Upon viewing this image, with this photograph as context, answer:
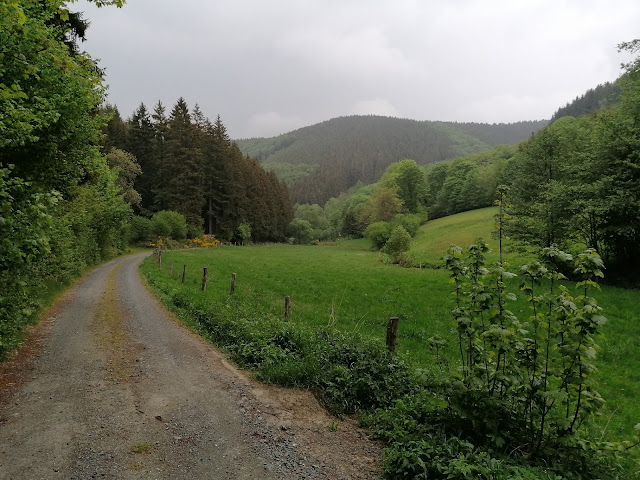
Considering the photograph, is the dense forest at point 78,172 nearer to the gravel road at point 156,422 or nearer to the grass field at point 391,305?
the gravel road at point 156,422

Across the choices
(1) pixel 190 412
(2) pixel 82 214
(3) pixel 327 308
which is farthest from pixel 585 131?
(2) pixel 82 214

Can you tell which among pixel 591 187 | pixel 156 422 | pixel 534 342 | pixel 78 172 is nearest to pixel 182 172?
pixel 78 172

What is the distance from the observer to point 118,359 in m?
10.6

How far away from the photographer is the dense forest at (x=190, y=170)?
62.1 m

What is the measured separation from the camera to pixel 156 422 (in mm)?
7137

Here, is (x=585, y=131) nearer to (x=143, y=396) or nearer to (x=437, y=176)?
(x=143, y=396)

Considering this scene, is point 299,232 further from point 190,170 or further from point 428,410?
point 428,410

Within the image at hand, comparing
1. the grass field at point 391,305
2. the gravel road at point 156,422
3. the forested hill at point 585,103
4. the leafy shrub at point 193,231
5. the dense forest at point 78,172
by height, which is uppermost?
the forested hill at point 585,103

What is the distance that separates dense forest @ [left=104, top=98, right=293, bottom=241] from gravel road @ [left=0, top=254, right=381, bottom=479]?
5253 cm

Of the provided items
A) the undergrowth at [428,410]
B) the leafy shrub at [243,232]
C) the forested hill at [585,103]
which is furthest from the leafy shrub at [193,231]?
the forested hill at [585,103]

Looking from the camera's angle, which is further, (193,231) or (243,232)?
(243,232)

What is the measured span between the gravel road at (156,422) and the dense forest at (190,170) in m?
52.5

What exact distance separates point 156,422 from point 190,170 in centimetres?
6077

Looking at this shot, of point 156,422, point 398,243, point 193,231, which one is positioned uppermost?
point 193,231
